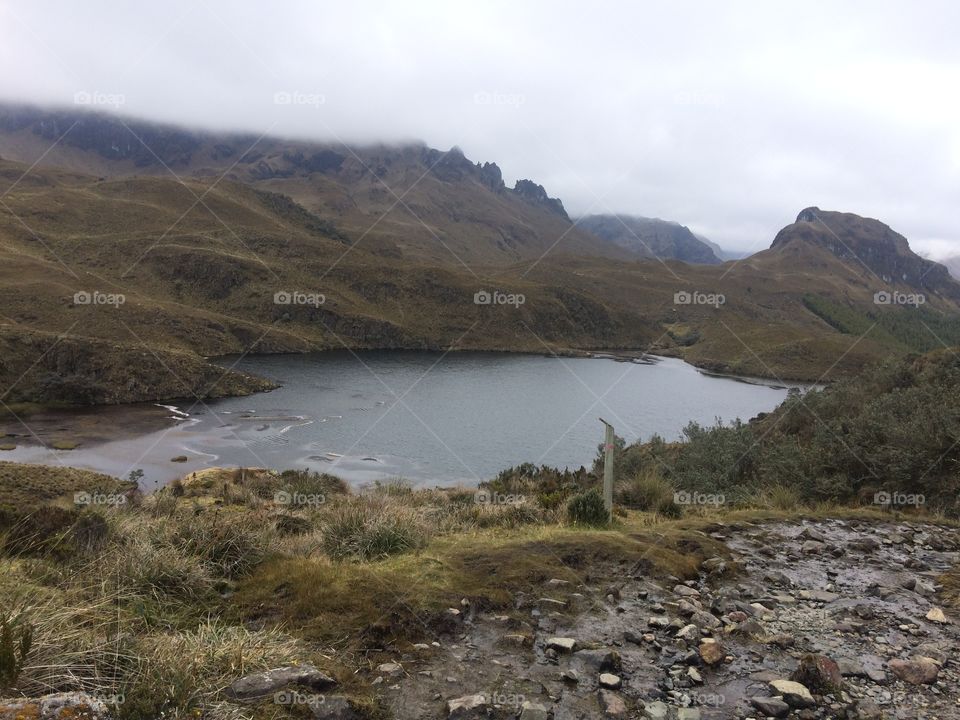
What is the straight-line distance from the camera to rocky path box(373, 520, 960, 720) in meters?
4.70

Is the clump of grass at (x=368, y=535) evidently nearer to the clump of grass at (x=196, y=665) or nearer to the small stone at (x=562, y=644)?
the clump of grass at (x=196, y=665)

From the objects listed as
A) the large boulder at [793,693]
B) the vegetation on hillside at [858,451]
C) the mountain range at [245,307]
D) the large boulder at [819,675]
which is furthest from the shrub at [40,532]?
the mountain range at [245,307]

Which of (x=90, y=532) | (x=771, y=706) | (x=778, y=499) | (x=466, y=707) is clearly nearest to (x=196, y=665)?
(x=466, y=707)

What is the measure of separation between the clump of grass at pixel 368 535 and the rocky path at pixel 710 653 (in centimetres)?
210

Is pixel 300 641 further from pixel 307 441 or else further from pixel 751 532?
pixel 307 441

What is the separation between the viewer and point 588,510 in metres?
10.5

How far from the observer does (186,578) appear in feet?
20.3

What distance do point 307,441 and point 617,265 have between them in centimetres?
15864

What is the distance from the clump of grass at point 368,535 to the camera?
7965 millimetres

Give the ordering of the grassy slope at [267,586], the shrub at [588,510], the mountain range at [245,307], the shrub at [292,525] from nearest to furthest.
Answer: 1. the grassy slope at [267,586]
2. the shrub at [292,525]
3. the shrub at [588,510]
4. the mountain range at [245,307]

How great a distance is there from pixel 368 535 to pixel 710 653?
4.56 metres

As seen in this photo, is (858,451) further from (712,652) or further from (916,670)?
(712,652)

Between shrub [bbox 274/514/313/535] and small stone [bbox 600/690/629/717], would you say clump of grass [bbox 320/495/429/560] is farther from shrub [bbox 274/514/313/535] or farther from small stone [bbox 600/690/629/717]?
small stone [bbox 600/690/629/717]

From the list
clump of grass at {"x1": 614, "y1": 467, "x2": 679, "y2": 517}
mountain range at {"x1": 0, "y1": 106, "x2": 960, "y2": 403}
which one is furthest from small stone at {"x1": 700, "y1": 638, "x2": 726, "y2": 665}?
mountain range at {"x1": 0, "y1": 106, "x2": 960, "y2": 403}
